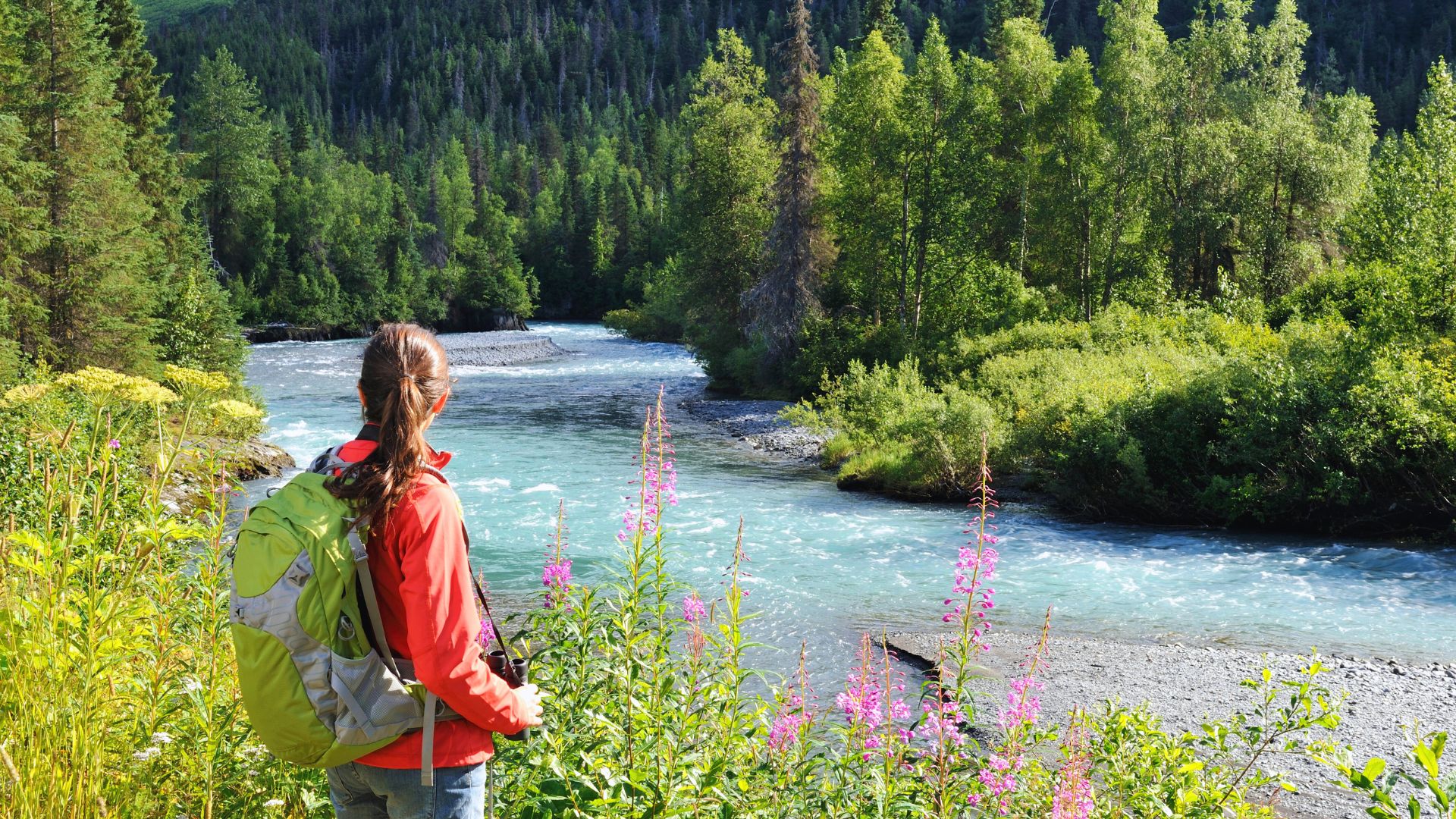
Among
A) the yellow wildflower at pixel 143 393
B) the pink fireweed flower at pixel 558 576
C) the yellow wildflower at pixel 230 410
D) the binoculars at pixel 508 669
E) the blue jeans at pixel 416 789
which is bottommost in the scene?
the blue jeans at pixel 416 789

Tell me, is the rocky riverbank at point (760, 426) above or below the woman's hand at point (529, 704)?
below

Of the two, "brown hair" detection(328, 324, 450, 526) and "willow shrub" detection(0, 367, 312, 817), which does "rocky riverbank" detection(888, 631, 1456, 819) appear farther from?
"brown hair" detection(328, 324, 450, 526)

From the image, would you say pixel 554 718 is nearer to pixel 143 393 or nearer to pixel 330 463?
pixel 330 463

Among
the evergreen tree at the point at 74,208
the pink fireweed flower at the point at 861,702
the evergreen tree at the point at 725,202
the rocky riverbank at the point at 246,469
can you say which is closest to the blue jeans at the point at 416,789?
the pink fireweed flower at the point at 861,702

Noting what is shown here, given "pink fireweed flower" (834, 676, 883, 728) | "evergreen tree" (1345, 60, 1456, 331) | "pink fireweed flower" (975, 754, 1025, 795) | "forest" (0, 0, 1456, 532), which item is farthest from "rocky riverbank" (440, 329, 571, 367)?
"pink fireweed flower" (975, 754, 1025, 795)

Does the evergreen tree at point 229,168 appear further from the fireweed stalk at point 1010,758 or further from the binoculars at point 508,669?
the binoculars at point 508,669

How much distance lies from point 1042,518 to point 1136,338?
9.65 metres

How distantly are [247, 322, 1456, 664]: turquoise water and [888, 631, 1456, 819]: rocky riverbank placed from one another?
55 cm

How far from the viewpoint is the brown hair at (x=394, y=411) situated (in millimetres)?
2402

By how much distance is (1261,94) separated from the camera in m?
29.1

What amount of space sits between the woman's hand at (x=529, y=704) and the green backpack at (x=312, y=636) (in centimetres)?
22

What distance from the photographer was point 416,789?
2580 mm

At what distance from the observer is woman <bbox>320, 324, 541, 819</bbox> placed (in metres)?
2.46

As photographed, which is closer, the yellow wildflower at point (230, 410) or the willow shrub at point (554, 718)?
the willow shrub at point (554, 718)
